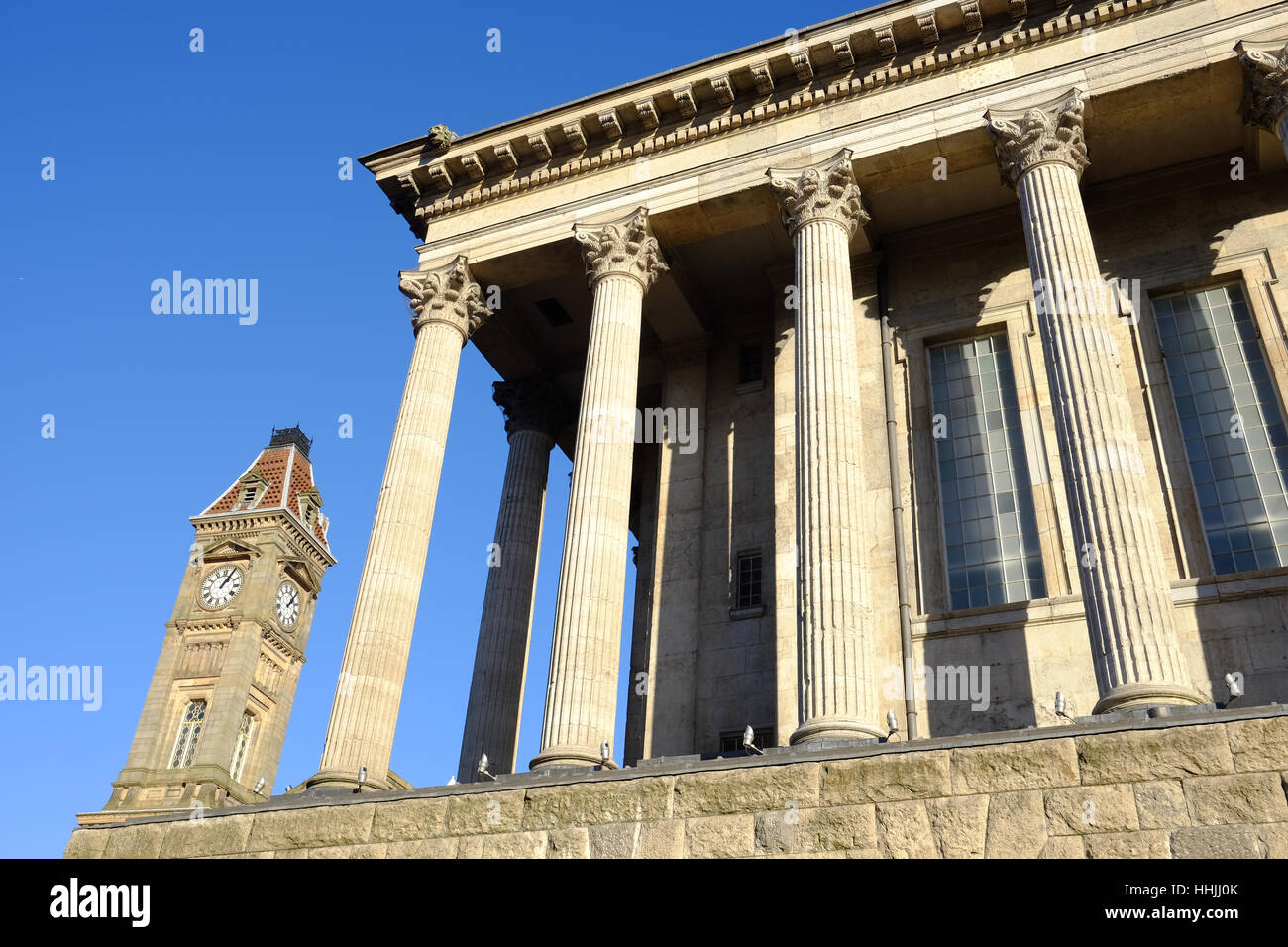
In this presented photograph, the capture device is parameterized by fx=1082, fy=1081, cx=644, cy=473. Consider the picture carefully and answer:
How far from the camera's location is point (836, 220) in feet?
84.7

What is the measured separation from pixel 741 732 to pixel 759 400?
382 inches

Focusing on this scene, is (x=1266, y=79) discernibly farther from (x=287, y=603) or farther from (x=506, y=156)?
(x=287, y=603)

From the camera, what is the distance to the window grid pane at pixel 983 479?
81.1ft

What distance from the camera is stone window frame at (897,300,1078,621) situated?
24.2 m

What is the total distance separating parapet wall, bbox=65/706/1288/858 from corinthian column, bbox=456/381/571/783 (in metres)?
10.4

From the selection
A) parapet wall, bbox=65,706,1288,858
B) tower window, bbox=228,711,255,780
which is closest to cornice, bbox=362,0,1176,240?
parapet wall, bbox=65,706,1288,858

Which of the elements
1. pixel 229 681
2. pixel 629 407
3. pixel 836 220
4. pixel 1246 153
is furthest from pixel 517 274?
pixel 229 681

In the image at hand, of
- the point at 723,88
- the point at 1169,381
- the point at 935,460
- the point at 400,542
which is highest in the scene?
the point at 723,88

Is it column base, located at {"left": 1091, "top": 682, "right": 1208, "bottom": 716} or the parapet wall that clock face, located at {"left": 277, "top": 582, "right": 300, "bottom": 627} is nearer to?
the parapet wall

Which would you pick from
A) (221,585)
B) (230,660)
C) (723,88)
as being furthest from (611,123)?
(221,585)

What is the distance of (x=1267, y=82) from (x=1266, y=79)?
71 millimetres

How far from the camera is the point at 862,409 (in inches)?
A: 1101

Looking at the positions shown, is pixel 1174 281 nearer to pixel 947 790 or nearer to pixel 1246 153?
pixel 1246 153

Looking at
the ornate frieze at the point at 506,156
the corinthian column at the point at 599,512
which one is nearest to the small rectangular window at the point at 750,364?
the corinthian column at the point at 599,512
